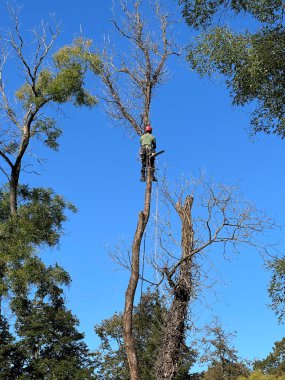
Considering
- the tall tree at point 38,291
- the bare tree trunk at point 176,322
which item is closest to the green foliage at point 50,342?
the tall tree at point 38,291

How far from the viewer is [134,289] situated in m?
9.55

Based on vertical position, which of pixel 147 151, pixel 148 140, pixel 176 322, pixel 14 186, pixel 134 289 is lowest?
pixel 176 322

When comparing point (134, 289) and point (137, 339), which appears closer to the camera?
point (134, 289)

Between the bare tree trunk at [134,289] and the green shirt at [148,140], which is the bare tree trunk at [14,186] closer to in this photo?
the green shirt at [148,140]

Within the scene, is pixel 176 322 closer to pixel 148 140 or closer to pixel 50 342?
pixel 148 140

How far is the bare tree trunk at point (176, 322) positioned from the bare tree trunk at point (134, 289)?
119cm

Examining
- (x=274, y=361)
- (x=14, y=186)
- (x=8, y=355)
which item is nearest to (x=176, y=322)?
(x=14, y=186)

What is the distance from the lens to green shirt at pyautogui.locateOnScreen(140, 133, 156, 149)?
10477 mm

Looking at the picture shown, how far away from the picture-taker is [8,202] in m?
16.0

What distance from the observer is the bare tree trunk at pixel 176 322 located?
1045 centimetres

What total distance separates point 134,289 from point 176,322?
165 cm

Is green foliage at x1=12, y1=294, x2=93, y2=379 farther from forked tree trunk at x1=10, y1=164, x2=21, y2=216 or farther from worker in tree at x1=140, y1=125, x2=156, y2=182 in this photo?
worker in tree at x1=140, y1=125, x2=156, y2=182

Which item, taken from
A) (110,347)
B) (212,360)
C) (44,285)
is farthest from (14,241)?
(110,347)

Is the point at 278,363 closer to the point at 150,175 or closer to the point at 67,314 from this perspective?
the point at 67,314
